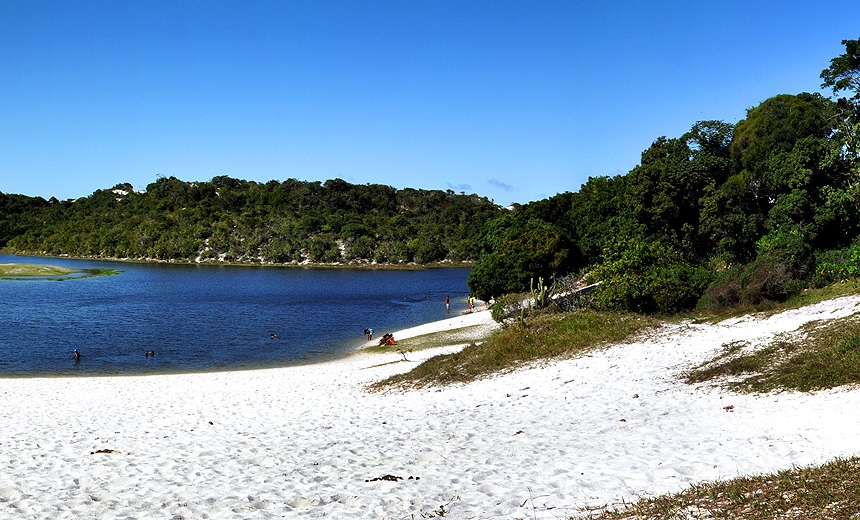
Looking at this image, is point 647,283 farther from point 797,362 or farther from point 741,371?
point 797,362

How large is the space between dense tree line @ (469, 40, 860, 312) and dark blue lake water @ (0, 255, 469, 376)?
1439 centimetres

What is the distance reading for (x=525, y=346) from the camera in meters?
23.7

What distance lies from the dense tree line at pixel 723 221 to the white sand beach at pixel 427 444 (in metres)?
13.3

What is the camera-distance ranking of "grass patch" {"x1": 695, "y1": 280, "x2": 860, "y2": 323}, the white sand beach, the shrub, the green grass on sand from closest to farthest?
the green grass on sand → the white sand beach → "grass patch" {"x1": 695, "y1": 280, "x2": 860, "y2": 323} → the shrub

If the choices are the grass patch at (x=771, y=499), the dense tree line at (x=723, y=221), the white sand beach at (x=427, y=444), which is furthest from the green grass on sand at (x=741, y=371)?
the dense tree line at (x=723, y=221)

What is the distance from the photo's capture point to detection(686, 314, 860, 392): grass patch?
48.6 feet

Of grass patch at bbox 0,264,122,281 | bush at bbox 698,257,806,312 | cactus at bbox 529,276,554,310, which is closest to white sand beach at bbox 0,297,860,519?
bush at bbox 698,257,806,312

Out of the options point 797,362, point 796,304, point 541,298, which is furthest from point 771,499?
point 541,298

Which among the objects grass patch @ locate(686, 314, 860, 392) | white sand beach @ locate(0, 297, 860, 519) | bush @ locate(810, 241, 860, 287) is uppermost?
bush @ locate(810, 241, 860, 287)

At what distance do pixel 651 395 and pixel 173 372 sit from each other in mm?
26023

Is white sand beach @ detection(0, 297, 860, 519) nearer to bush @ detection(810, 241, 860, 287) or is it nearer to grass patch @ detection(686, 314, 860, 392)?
grass patch @ detection(686, 314, 860, 392)

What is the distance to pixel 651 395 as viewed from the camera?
16.5 meters

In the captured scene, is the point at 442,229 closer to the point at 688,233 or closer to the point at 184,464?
the point at 688,233

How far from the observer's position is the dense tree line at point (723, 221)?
34031mm
